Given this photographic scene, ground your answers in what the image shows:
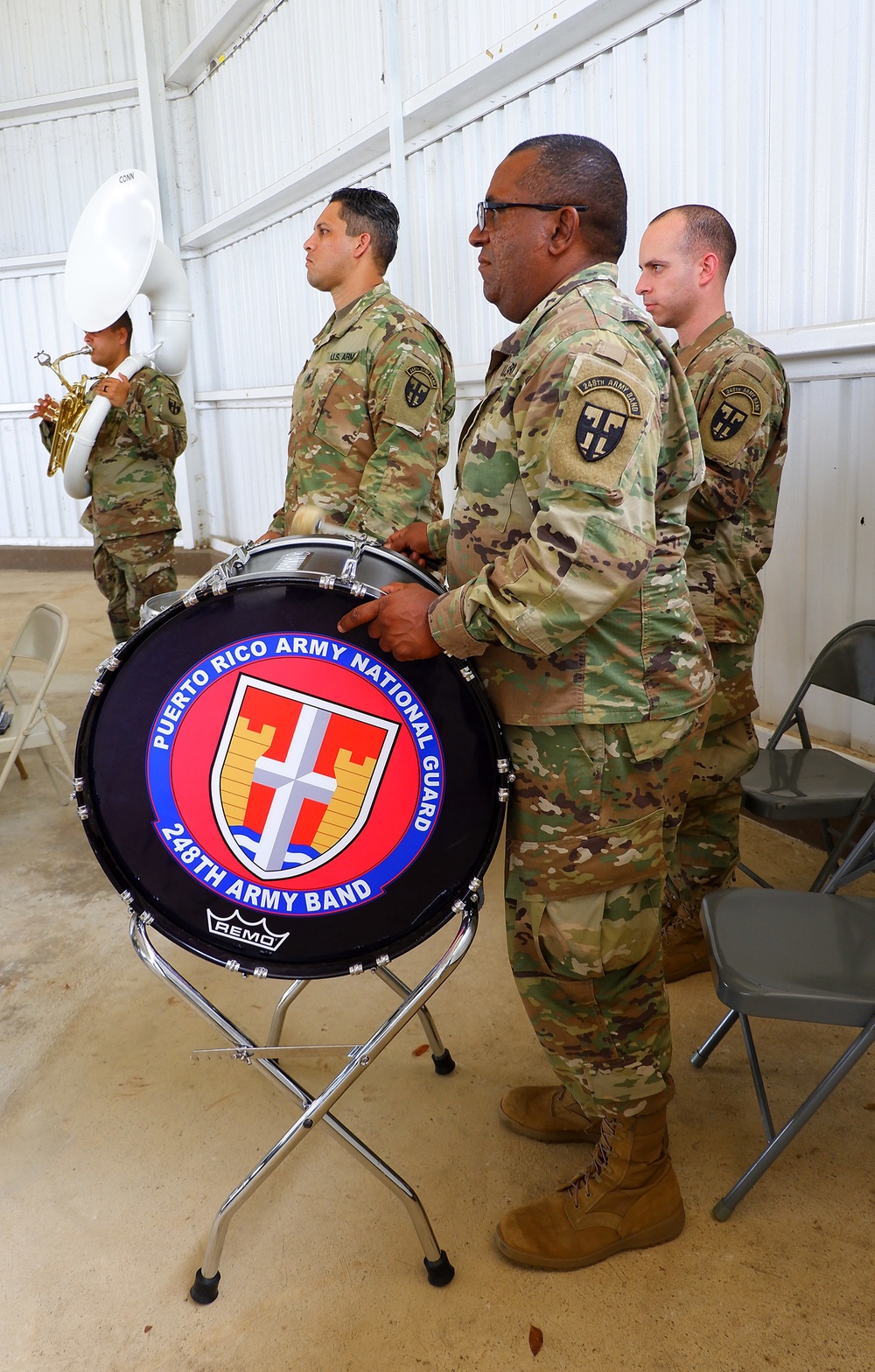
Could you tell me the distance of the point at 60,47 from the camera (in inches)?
335

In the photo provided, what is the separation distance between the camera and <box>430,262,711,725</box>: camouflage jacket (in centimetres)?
134

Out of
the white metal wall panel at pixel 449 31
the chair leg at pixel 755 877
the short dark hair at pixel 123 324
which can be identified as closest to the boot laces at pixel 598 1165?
the chair leg at pixel 755 877

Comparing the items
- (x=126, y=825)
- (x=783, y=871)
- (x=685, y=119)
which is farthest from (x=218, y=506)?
(x=126, y=825)

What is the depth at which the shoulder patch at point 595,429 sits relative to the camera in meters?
1.33

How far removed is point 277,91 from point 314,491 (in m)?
4.92

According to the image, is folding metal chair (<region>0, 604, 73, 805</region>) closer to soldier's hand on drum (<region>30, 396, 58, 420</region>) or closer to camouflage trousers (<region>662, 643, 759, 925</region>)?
soldier's hand on drum (<region>30, 396, 58, 420</region>)

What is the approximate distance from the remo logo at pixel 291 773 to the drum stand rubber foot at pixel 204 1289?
715 mm

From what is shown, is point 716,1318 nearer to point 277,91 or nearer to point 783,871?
point 783,871

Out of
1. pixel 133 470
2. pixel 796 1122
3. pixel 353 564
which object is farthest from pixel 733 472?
pixel 133 470

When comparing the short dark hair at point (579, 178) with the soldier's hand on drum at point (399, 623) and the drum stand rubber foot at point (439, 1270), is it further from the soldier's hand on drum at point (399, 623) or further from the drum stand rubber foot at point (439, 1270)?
the drum stand rubber foot at point (439, 1270)

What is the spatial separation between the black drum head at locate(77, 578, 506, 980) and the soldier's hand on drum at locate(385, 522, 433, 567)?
0.44 meters

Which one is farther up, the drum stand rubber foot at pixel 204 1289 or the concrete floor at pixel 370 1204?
the drum stand rubber foot at pixel 204 1289

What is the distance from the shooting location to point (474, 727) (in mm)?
1496

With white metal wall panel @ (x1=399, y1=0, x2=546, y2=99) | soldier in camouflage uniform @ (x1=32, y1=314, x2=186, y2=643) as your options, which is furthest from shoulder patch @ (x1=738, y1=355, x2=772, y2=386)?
soldier in camouflage uniform @ (x1=32, y1=314, x2=186, y2=643)
